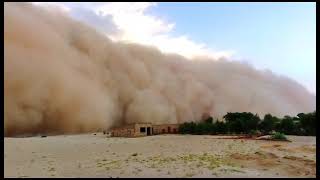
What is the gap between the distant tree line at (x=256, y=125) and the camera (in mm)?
17906

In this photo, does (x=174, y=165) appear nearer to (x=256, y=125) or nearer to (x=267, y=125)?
(x=267, y=125)

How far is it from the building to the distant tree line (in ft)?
2.82

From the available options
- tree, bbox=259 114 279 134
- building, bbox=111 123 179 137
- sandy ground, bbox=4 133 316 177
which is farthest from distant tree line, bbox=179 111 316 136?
sandy ground, bbox=4 133 316 177

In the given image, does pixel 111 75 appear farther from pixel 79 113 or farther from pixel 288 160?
pixel 288 160

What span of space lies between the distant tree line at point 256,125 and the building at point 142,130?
86cm

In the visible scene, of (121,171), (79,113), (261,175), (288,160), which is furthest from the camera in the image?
(79,113)

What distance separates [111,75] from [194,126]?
1429cm

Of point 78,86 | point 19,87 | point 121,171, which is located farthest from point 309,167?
point 78,86

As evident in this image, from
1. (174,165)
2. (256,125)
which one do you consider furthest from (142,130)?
(174,165)

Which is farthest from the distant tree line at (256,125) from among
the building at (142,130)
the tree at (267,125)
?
the building at (142,130)

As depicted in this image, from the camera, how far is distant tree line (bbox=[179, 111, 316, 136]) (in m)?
17.9

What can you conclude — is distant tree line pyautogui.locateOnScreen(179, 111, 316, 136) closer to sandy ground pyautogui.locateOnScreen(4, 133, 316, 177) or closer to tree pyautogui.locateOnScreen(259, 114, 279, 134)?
tree pyautogui.locateOnScreen(259, 114, 279, 134)

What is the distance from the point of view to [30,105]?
2552 cm

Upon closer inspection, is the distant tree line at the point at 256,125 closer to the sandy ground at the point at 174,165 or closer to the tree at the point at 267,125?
the tree at the point at 267,125
